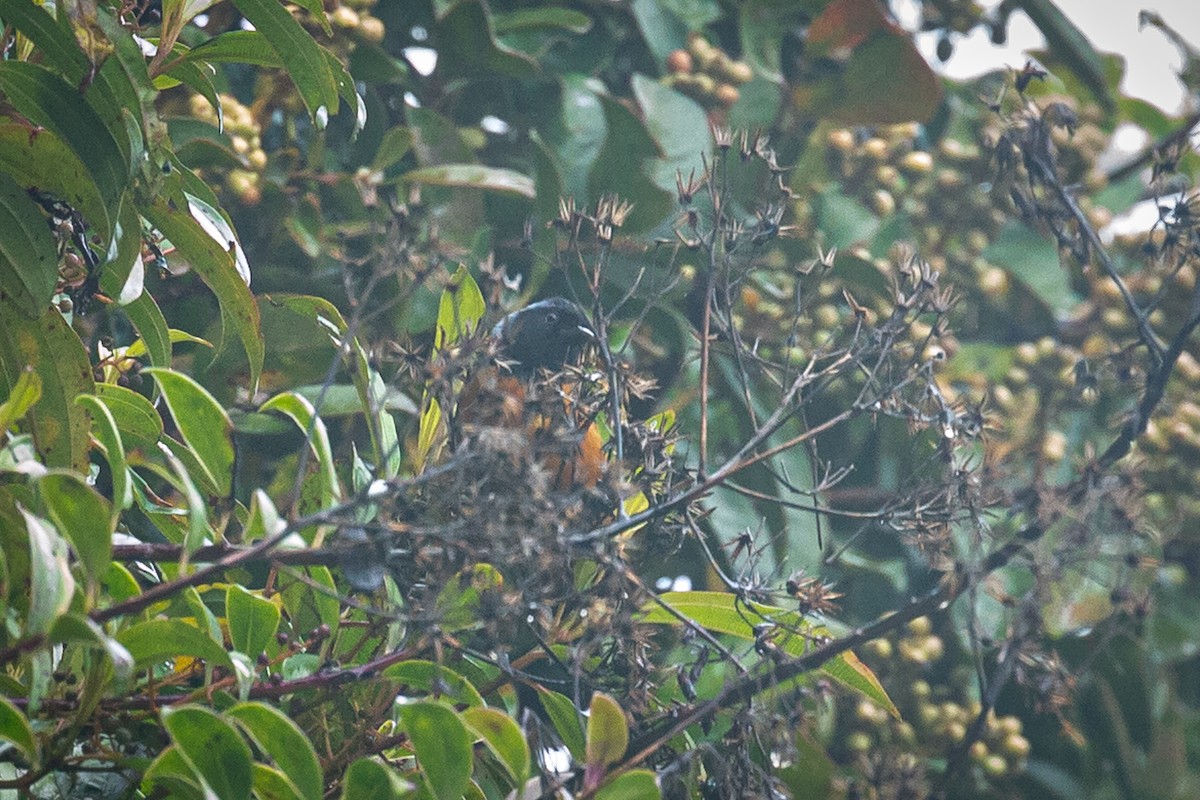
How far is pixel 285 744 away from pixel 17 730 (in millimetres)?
210

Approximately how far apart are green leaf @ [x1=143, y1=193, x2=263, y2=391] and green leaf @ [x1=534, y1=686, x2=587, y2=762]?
0.46 metres

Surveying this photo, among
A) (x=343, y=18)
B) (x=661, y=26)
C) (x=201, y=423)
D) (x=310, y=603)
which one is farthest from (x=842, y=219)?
(x=201, y=423)

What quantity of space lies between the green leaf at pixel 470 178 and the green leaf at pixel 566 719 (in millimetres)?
945

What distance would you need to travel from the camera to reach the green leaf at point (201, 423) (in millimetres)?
1038

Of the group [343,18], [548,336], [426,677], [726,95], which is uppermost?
[343,18]

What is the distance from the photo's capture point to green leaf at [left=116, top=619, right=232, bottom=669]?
0.96 meters

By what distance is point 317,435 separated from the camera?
1023 millimetres

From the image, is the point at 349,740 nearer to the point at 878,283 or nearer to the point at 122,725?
the point at 122,725

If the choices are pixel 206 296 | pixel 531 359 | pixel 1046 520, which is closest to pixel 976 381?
pixel 531 359

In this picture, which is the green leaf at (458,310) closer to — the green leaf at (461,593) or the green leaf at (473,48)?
the green leaf at (461,593)

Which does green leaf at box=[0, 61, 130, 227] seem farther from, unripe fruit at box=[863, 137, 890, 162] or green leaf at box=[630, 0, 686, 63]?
unripe fruit at box=[863, 137, 890, 162]

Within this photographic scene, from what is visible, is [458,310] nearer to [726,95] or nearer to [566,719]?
[566,719]

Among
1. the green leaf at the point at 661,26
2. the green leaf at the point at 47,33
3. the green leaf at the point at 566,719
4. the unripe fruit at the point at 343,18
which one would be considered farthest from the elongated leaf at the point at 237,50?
the green leaf at the point at 661,26

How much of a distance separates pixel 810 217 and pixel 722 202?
1.00 meters
